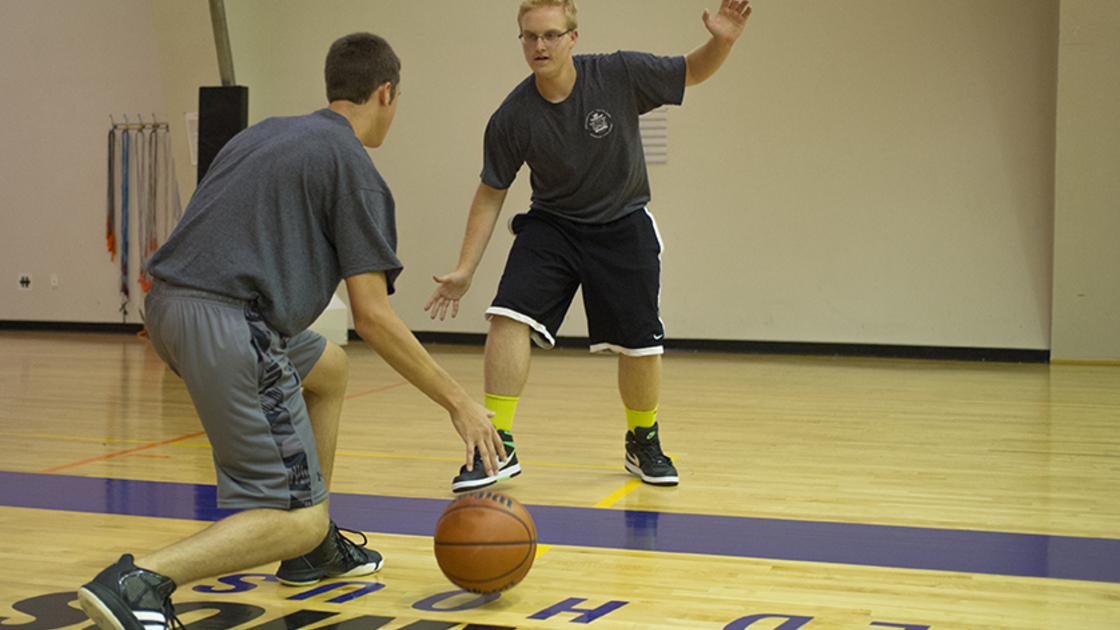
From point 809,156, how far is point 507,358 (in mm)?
4944

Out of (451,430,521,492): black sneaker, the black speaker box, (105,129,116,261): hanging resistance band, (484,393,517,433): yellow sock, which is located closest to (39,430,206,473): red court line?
(451,430,521,492): black sneaker

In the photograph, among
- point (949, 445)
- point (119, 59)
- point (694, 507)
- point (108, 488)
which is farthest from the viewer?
point (119, 59)

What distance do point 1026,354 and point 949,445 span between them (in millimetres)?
3648

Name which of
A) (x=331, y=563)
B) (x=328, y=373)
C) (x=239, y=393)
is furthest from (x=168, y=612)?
(x=328, y=373)

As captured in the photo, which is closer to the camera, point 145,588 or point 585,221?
point 145,588

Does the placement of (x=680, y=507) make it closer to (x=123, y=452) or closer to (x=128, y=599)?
(x=128, y=599)

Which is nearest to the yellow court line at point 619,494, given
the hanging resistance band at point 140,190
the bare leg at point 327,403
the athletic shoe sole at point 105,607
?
the bare leg at point 327,403

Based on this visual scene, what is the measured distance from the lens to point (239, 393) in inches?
75.3

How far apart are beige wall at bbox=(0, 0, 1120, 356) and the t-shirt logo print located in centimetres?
466

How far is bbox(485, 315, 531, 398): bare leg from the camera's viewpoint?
3271 mm

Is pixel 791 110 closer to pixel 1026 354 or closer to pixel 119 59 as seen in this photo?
pixel 1026 354

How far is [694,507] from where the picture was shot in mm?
3059

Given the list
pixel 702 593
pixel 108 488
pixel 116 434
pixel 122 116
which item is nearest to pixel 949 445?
pixel 702 593

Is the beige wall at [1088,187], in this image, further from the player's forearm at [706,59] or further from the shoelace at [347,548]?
the shoelace at [347,548]
